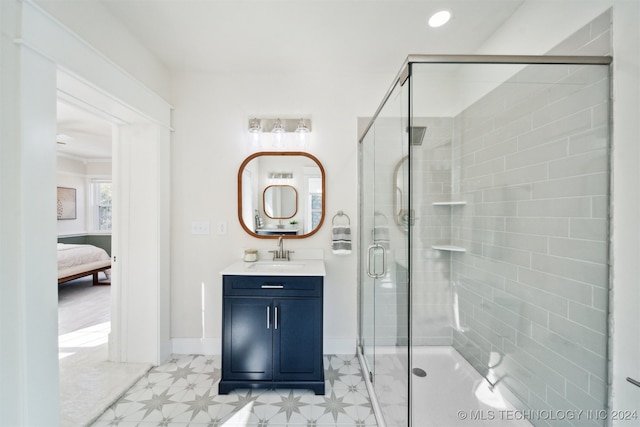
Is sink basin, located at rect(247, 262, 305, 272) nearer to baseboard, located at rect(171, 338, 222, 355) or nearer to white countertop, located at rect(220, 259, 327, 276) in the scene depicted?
white countertop, located at rect(220, 259, 327, 276)

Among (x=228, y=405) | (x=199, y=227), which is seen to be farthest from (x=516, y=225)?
(x=199, y=227)

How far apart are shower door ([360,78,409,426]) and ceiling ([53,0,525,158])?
0.61 m

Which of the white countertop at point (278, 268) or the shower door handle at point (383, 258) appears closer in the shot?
the shower door handle at point (383, 258)

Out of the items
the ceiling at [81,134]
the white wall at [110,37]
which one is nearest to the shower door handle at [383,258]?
the white wall at [110,37]

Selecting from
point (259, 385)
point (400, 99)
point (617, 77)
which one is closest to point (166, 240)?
point (259, 385)

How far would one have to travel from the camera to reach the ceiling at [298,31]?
157 cm

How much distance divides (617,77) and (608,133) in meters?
0.22

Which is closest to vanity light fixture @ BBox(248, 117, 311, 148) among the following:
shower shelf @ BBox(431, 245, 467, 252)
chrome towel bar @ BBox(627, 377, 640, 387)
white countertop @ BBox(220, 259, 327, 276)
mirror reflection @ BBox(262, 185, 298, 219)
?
mirror reflection @ BBox(262, 185, 298, 219)

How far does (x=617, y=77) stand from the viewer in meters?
1.06

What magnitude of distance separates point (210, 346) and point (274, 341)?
0.86 metres

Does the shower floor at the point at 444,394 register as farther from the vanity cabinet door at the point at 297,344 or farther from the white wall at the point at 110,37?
the white wall at the point at 110,37

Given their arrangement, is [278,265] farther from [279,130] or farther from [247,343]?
[279,130]

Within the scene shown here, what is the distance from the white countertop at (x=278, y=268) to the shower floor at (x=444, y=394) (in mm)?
699

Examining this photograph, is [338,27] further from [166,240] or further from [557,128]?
[166,240]
